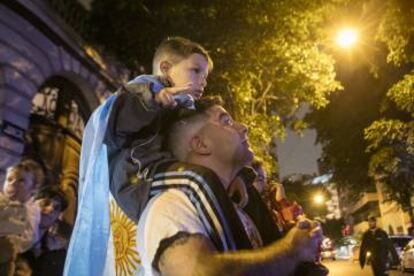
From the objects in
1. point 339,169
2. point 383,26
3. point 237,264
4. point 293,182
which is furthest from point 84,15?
point 293,182

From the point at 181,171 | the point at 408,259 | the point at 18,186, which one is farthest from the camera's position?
the point at 408,259

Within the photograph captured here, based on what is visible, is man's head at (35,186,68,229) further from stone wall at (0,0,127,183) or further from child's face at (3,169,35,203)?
stone wall at (0,0,127,183)

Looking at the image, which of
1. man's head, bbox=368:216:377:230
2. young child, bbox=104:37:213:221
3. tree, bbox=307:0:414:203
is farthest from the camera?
tree, bbox=307:0:414:203

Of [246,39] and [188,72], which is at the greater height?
[246,39]

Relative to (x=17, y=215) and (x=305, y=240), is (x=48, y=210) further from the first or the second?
(x=305, y=240)

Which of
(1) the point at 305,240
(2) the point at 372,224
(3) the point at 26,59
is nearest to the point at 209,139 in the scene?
(1) the point at 305,240

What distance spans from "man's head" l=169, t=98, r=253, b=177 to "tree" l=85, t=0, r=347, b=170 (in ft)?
26.7

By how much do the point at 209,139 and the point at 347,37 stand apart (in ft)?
40.9

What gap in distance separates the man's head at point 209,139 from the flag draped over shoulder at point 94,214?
338mm

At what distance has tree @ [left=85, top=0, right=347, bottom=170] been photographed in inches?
444

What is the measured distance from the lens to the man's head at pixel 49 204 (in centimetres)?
501

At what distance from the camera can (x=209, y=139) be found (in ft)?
6.60

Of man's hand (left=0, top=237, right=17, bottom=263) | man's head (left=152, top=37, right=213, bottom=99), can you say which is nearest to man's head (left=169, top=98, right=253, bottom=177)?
man's head (left=152, top=37, right=213, bottom=99)

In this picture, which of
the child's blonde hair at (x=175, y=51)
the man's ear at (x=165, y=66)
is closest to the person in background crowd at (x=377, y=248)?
the child's blonde hair at (x=175, y=51)
